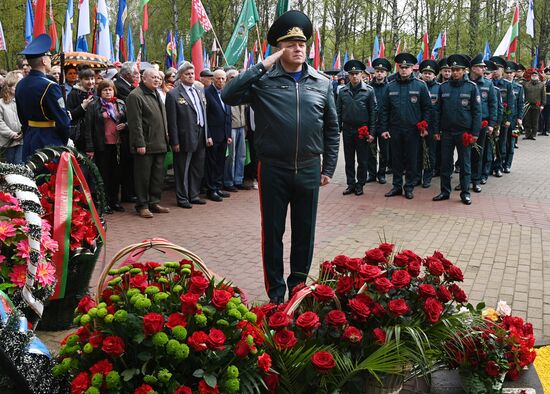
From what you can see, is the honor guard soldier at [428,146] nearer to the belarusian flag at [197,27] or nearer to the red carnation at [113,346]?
the belarusian flag at [197,27]

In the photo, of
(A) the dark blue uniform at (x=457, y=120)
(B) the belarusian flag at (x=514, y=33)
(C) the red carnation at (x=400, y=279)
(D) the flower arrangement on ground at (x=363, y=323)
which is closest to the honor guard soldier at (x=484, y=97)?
(A) the dark blue uniform at (x=457, y=120)

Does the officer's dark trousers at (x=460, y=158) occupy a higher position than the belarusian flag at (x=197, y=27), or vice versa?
the belarusian flag at (x=197, y=27)

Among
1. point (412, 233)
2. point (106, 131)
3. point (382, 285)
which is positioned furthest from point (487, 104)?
point (382, 285)

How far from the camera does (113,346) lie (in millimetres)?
2270

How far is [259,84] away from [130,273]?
2.17 metres

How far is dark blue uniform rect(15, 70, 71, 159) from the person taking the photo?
586 centimetres

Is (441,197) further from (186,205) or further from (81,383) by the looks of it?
(81,383)

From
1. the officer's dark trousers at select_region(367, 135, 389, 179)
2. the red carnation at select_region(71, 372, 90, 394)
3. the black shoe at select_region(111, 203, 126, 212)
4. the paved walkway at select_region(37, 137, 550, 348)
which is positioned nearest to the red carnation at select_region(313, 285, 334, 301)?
the red carnation at select_region(71, 372, 90, 394)

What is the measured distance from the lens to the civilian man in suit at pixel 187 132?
880 cm

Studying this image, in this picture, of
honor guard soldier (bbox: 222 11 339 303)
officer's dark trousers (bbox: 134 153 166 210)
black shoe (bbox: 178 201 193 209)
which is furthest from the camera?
black shoe (bbox: 178 201 193 209)

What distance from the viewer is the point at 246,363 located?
247cm

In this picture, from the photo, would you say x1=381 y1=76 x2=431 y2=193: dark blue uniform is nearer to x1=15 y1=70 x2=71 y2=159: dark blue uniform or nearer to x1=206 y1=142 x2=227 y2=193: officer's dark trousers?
x1=206 y1=142 x2=227 y2=193: officer's dark trousers

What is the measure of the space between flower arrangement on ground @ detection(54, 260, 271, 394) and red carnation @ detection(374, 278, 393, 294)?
689 mm

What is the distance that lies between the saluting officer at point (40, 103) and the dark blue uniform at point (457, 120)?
19.9ft
